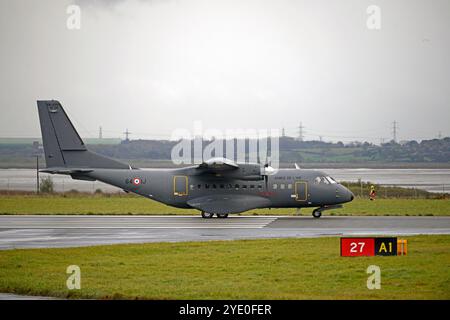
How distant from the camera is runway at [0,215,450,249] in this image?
1233 inches

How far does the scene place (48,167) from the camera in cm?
4425

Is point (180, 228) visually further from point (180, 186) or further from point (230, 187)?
point (230, 187)

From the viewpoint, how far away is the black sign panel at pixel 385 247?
25188 mm

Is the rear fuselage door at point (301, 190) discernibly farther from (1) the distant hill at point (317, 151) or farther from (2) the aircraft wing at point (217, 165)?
(1) the distant hill at point (317, 151)

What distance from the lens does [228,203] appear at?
139 feet

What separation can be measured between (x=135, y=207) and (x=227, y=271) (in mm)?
29406

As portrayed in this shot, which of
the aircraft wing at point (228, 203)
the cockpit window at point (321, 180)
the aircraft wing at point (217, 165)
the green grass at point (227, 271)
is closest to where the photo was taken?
the green grass at point (227, 271)

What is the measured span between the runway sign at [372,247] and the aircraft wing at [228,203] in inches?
677

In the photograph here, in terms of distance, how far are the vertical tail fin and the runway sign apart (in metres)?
21.6

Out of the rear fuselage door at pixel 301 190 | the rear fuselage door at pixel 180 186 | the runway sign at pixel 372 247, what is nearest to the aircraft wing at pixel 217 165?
the rear fuselage door at pixel 180 186

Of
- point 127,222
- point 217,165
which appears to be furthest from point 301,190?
point 127,222

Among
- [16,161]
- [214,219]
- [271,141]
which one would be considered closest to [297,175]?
Answer: [214,219]

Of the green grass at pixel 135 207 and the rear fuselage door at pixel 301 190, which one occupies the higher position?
the rear fuselage door at pixel 301 190
